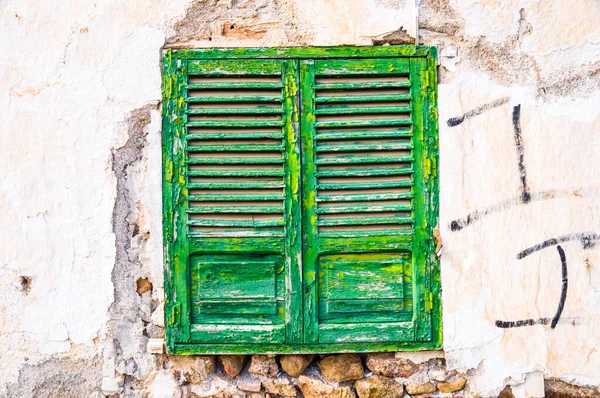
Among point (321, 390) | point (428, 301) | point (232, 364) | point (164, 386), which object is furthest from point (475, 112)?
point (164, 386)

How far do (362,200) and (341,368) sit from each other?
796mm

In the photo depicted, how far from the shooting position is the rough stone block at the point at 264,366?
8.71 feet

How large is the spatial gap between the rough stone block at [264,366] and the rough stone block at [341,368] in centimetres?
23

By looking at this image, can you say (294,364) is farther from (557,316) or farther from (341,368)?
(557,316)

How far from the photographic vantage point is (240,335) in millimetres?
2598

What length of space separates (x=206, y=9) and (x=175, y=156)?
0.70 m

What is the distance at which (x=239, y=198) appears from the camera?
260 cm

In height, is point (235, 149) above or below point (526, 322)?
above

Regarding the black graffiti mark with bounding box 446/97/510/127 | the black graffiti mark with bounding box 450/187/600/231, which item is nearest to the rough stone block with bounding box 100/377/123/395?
the black graffiti mark with bounding box 450/187/600/231

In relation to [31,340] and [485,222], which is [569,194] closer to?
[485,222]

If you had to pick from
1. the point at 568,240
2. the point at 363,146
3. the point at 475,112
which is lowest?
the point at 568,240

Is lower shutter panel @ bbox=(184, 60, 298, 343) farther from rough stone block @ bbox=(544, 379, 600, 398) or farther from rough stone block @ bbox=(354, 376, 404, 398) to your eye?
rough stone block @ bbox=(544, 379, 600, 398)

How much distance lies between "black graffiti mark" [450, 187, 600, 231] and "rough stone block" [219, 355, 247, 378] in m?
1.17

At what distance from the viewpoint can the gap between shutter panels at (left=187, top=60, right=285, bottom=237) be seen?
102 inches
